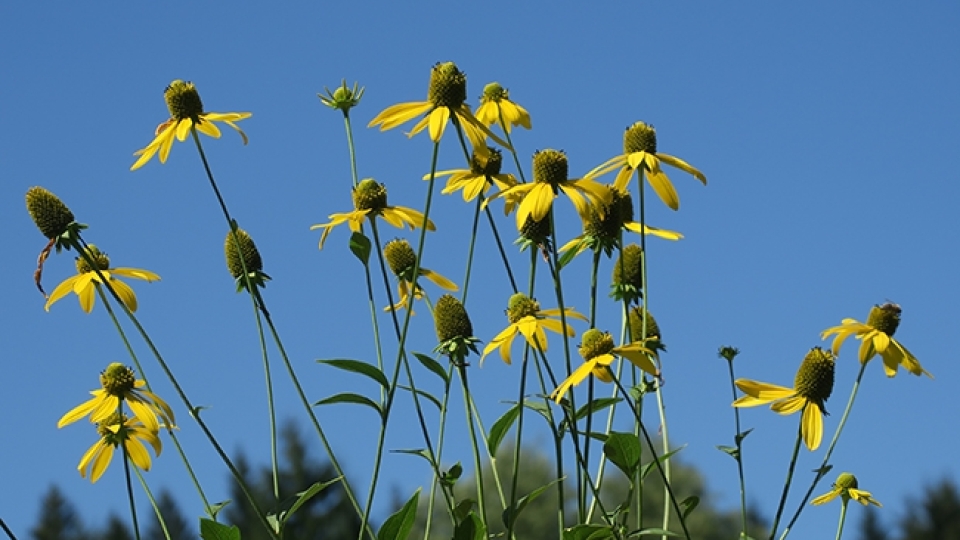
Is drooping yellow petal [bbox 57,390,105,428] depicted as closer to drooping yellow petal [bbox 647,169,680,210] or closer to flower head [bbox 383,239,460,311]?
flower head [bbox 383,239,460,311]

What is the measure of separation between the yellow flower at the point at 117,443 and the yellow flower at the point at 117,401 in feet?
0.09

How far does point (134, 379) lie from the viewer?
282 centimetres

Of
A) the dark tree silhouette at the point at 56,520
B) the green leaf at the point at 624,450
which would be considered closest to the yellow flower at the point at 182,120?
the green leaf at the point at 624,450

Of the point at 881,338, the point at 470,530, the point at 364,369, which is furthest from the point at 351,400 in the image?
the point at 881,338

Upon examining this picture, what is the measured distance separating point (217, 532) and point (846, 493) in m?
1.78

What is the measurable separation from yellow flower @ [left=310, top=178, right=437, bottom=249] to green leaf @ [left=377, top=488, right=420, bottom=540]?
2.20 feet

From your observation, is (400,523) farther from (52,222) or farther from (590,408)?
(52,222)

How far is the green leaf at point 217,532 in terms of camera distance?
2379mm

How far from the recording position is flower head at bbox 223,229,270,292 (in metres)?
2.68

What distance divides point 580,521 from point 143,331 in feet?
3.22

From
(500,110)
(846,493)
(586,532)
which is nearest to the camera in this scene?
(586,532)

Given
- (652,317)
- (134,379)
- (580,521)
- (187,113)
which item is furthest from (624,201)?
(134,379)

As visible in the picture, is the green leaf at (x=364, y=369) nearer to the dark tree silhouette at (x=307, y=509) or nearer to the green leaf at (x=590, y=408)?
the green leaf at (x=590, y=408)

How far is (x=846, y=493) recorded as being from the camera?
3.33 meters
